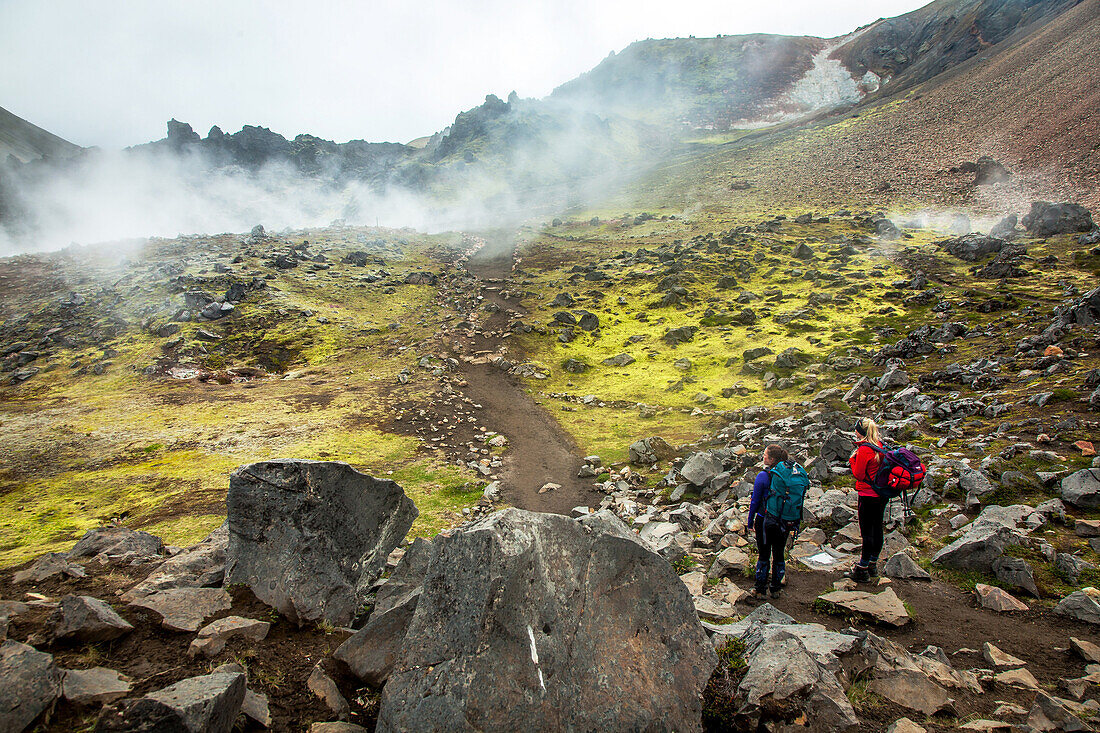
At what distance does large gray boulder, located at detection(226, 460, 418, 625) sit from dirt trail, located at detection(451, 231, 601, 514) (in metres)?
10.1

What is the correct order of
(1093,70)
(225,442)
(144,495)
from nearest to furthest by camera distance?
(144,495), (225,442), (1093,70)

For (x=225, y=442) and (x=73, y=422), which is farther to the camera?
(x=73, y=422)

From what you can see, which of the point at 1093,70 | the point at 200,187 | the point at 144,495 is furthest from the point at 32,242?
the point at 1093,70

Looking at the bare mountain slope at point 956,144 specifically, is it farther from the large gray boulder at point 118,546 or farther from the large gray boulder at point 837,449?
the large gray boulder at point 118,546

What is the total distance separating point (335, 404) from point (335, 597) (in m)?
23.1

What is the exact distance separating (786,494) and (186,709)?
9.37 metres

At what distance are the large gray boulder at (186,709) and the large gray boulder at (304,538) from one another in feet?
8.17

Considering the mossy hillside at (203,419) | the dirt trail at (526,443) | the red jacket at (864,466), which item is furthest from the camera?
the dirt trail at (526,443)

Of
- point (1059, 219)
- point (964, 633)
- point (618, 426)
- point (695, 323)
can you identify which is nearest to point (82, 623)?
point (964, 633)

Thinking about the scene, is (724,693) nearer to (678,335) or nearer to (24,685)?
(24,685)

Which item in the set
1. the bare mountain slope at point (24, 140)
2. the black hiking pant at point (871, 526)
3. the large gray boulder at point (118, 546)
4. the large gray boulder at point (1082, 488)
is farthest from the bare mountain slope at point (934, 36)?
the bare mountain slope at point (24, 140)

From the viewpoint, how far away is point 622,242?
7856cm

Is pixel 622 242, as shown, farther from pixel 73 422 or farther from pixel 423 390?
pixel 73 422

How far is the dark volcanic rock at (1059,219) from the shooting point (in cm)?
4451
